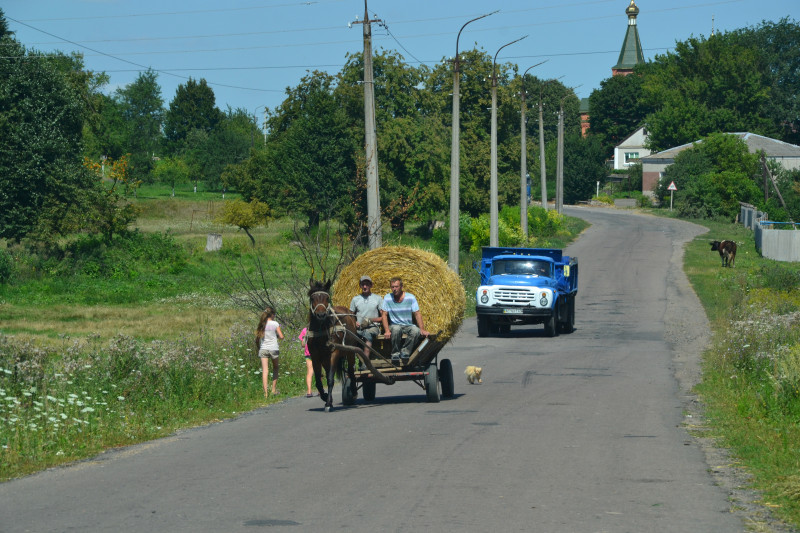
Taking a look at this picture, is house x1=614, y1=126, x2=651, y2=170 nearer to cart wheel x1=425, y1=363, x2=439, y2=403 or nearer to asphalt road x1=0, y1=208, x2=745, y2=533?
asphalt road x1=0, y1=208, x2=745, y2=533

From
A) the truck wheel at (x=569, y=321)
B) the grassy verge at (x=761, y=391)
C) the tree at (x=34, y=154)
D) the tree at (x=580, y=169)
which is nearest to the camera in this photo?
the grassy verge at (x=761, y=391)

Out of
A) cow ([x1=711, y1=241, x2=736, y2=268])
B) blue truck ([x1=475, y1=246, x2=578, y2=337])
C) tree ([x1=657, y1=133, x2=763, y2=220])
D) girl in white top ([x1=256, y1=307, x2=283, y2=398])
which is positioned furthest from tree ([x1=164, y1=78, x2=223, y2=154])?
girl in white top ([x1=256, y1=307, x2=283, y2=398])

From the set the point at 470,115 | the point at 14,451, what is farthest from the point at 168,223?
the point at 14,451

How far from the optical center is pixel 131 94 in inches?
6088

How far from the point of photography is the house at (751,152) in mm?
98750

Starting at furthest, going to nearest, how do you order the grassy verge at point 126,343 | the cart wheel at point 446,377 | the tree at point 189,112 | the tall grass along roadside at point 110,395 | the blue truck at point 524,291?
the tree at point 189,112 → the blue truck at point 524,291 → the cart wheel at point 446,377 → the grassy verge at point 126,343 → the tall grass along roadside at point 110,395

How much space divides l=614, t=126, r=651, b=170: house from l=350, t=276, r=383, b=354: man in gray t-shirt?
120 metres

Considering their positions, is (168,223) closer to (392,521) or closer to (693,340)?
(693,340)

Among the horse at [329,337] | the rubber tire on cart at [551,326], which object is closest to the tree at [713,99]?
the rubber tire on cart at [551,326]

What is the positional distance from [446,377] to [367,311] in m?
2.03

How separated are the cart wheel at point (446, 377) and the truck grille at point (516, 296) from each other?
12.1m

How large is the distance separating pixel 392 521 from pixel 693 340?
831 inches

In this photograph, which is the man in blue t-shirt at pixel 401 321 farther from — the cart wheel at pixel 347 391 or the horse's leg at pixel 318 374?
the horse's leg at pixel 318 374

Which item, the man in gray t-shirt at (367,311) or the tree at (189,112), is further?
the tree at (189,112)
